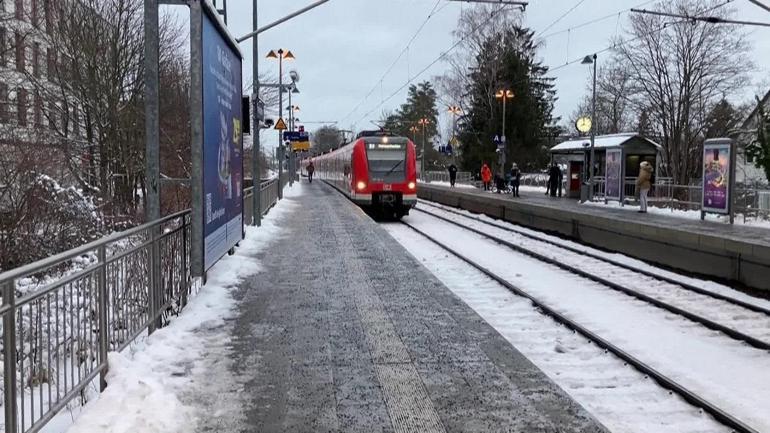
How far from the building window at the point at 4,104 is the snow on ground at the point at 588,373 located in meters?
11.7

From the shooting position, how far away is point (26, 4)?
20.4 m

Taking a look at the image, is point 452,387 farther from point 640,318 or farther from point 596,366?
point 640,318

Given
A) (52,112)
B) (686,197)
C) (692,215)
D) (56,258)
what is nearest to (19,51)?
(52,112)

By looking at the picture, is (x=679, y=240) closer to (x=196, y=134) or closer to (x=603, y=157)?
(x=196, y=134)

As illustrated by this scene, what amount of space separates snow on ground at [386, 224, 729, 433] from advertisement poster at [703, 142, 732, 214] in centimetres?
970

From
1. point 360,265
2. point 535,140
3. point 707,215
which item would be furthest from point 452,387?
point 535,140

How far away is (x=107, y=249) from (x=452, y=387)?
281 cm

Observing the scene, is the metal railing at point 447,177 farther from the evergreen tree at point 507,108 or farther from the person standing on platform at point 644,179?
the person standing on platform at point 644,179

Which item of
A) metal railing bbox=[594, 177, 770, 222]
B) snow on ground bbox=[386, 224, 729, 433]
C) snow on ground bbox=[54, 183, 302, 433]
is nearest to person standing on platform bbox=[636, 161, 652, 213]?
metal railing bbox=[594, 177, 770, 222]

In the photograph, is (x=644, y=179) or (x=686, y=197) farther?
(x=686, y=197)

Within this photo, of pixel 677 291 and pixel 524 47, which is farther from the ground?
A: pixel 524 47

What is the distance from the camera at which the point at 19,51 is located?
687 inches

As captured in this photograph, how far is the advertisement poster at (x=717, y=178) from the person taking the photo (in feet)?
56.0

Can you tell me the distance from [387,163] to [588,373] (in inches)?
728
